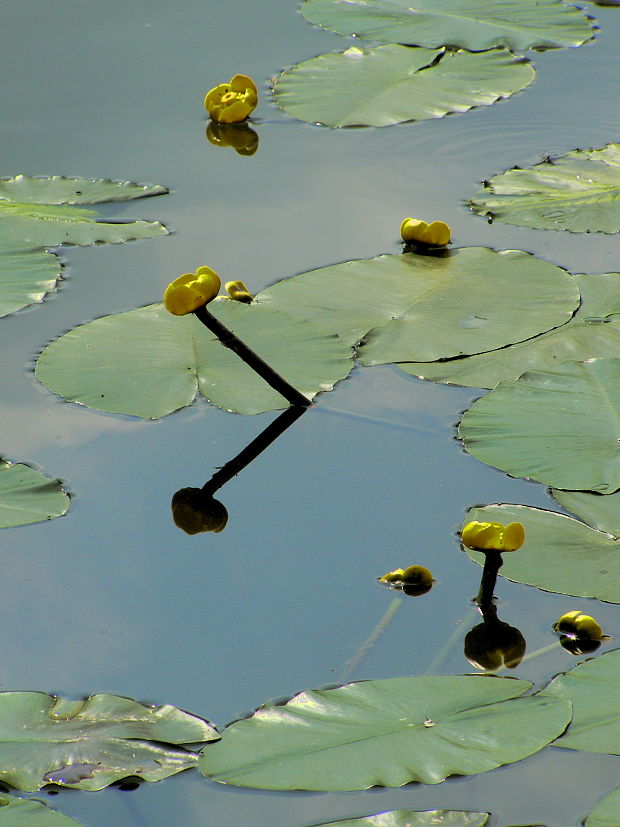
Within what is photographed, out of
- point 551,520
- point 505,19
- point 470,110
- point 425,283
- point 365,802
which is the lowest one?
point 365,802

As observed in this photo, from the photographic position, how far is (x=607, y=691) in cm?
147

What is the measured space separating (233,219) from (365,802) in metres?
1.73

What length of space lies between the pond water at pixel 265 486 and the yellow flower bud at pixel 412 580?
→ 0.06ft

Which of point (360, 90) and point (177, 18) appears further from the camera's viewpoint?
point (177, 18)

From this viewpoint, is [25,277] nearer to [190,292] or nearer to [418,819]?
[190,292]

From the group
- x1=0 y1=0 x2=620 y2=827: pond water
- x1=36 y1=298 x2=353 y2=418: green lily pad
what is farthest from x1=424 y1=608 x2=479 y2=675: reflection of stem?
x1=36 y1=298 x2=353 y2=418: green lily pad

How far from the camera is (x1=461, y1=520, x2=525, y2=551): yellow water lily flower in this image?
1.58m

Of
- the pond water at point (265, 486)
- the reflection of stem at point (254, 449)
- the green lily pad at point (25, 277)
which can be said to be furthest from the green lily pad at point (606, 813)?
the green lily pad at point (25, 277)

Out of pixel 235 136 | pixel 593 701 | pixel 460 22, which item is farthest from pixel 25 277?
pixel 460 22

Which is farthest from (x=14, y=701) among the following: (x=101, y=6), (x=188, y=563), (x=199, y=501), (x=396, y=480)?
(x=101, y=6)

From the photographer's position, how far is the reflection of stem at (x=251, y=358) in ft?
6.29

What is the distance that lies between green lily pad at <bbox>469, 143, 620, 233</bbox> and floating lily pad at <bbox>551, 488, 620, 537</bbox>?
956 mm

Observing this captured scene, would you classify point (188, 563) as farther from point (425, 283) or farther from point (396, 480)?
point (425, 283)

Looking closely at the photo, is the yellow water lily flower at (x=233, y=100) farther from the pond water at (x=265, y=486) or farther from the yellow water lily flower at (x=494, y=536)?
the yellow water lily flower at (x=494, y=536)
